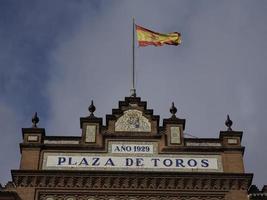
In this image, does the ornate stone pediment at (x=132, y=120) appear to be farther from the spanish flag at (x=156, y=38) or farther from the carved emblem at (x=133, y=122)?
the spanish flag at (x=156, y=38)

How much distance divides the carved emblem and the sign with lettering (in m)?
1.27

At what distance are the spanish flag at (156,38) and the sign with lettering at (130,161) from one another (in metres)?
8.32

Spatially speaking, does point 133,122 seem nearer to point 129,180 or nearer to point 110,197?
point 129,180

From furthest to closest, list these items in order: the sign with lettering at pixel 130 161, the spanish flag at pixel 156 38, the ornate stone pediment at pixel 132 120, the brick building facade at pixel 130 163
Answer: the spanish flag at pixel 156 38
the ornate stone pediment at pixel 132 120
the sign with lettering at pixel 130 161
the brick building facade at pixel 130 163

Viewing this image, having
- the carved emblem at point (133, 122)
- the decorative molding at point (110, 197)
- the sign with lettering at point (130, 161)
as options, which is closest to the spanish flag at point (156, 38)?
the carved emblem at point (133, 122)

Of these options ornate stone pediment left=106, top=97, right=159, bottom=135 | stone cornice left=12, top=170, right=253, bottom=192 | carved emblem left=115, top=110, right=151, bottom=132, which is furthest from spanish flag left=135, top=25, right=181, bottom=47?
stone cornice left=12, top=170, right=253, bottom=192

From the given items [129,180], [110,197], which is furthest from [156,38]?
[110,197]

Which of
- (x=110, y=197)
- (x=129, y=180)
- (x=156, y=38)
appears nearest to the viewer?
(x=110, y=197)

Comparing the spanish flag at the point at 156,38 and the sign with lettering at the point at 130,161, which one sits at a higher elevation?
the spanish flag at the point at 156,38

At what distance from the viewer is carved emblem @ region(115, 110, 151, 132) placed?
3631 cm

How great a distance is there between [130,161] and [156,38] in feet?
31.9

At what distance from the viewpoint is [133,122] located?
1442 inches

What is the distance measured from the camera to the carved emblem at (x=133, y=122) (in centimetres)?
3631

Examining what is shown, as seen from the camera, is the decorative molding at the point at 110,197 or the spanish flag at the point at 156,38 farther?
the spanish flag at the point at 156,38
